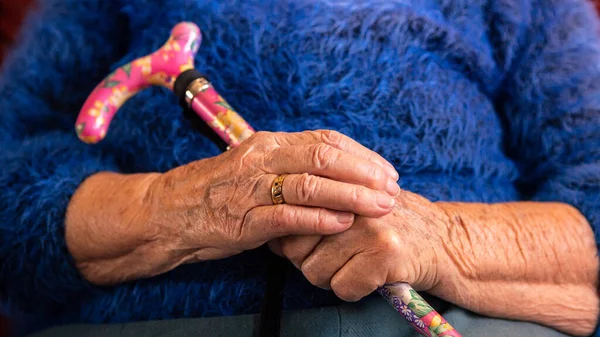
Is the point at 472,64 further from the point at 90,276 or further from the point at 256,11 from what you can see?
the point at 90,276

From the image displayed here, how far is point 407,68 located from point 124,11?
504 millimetres

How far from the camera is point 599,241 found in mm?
868

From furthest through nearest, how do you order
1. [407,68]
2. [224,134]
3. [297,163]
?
[407,68]
[224,134]
[297,163]

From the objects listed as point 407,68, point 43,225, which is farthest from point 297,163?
point 43,225

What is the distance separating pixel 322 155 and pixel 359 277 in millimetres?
157

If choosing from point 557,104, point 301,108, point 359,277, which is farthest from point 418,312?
point 557,104

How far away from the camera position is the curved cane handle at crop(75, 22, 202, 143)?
90cm

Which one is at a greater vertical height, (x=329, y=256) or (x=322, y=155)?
(x=322, y=155)

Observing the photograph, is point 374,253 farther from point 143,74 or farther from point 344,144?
point 143,74

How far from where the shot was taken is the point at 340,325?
79 cm

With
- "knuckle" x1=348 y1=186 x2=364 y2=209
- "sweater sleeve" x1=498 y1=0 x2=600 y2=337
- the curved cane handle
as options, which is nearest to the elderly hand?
"knuckle" x1=348 y1=186 x2=364 y2=209

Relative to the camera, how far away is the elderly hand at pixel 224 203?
2.31 ft

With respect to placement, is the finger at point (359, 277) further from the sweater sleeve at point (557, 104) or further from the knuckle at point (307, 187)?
the sweater sleeve at point (557, 104)

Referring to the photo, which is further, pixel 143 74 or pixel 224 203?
pixel 143 74
